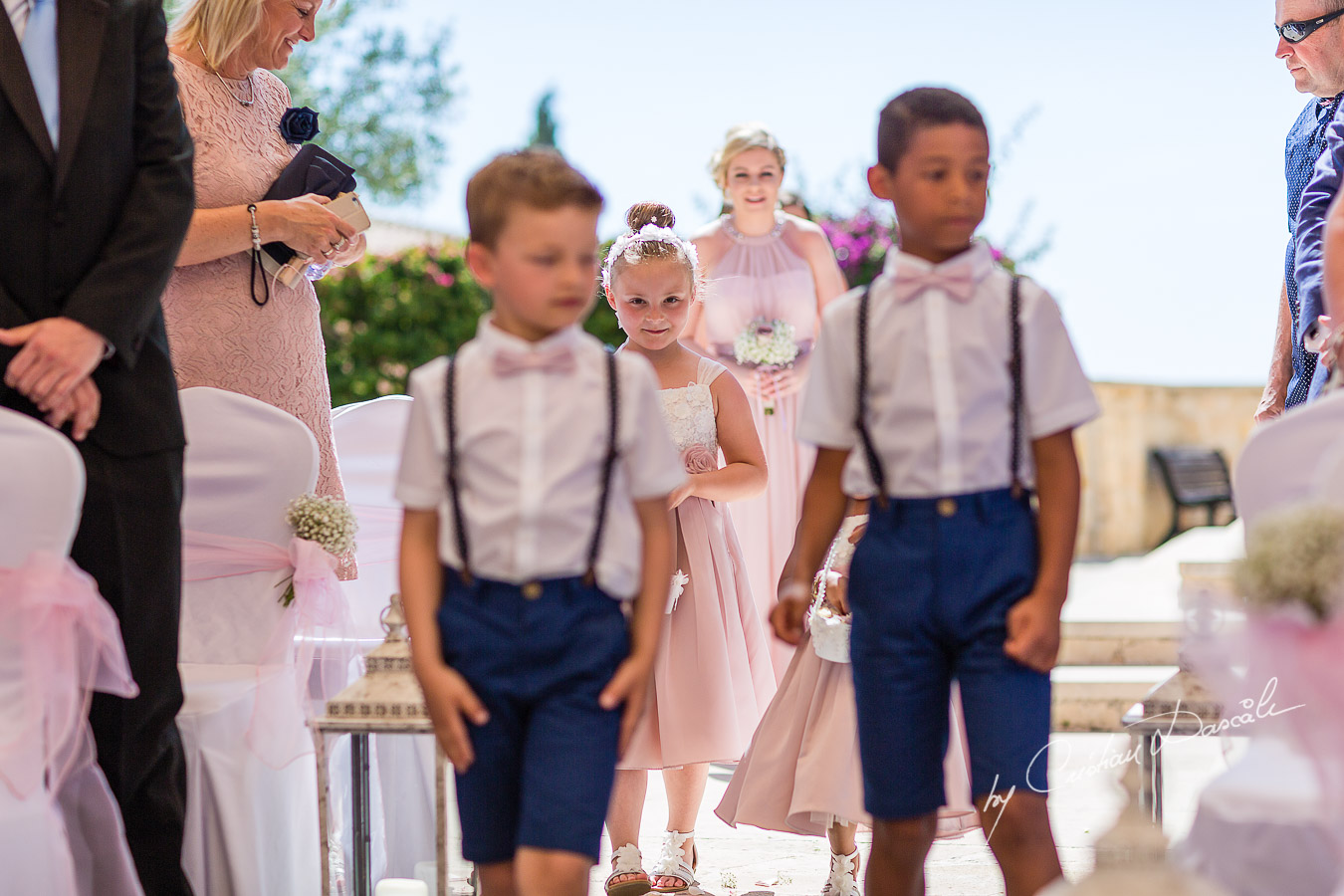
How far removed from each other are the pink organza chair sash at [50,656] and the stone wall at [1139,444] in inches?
413

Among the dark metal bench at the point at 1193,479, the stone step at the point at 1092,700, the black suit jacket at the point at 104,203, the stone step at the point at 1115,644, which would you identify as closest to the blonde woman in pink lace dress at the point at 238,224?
the black suit jacket at the point at 104,203

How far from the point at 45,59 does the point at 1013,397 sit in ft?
6.69

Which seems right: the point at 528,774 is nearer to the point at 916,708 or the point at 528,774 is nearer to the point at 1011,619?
the point at 916,708

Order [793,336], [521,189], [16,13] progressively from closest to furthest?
[521,189] < [16,13] < [793,336]

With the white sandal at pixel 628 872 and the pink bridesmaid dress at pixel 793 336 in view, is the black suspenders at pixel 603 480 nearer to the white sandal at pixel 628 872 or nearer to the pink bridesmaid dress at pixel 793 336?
the white sandal at pixel 628 872

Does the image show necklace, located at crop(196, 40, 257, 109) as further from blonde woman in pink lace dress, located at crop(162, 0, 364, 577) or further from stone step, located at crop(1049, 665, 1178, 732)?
stone step, located at crop(1049, 665, 1178, 732)

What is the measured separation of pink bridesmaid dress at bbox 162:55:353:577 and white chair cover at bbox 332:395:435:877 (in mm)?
128

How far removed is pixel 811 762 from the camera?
11.5ft

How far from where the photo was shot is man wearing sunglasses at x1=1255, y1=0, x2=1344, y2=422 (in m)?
3.57

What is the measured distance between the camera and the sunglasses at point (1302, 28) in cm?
356

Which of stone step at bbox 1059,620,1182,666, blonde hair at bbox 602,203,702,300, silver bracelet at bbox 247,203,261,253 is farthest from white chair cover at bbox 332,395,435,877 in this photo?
stone step at bbox 1059,620,1182,666

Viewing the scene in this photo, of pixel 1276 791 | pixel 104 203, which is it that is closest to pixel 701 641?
pixel 1276 791

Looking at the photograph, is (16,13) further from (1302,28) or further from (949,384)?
(1302,28)

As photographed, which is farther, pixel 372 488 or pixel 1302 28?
pixel 372 488
